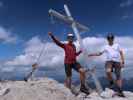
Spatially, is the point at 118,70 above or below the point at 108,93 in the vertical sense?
above

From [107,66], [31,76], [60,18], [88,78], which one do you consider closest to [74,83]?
[88,78]

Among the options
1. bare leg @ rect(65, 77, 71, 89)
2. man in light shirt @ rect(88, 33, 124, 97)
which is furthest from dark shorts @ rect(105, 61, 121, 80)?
bare leg @ rect(65, 77, 71, 89)

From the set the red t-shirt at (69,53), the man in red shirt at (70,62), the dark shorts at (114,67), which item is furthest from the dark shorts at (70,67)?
the dark shorts at (114,67)

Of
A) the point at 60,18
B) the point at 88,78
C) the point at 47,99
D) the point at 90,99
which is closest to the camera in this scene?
the point at 47,99

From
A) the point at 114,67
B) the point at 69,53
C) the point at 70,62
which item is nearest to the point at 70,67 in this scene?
the point at 70,62

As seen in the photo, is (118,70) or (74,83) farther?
(74,83)

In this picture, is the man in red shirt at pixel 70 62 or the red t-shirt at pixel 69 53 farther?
the red t-shirt at pixel 69 53

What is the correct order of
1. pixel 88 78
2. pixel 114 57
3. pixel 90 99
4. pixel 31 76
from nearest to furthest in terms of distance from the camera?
1. pixel 90 99
2. pixel 114 57
3. pixel 88 78
4. pixel 31 76

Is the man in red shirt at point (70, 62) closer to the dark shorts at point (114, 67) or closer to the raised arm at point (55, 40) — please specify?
the raised arm at point (55, 40)

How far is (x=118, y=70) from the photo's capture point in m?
15.1

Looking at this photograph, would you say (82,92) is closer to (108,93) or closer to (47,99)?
(108,93)

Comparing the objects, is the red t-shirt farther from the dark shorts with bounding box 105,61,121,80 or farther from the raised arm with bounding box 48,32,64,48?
the dark shorts with bounding box 105,61,121,80

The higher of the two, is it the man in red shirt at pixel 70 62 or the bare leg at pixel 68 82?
the man in red shirt at pixel 70 62

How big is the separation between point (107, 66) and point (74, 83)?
4534 mm
